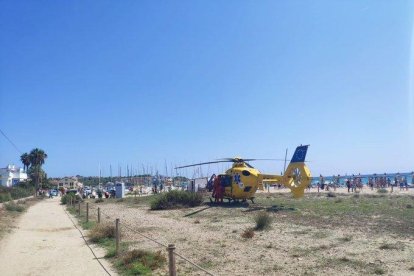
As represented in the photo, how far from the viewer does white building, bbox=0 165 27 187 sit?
94.3 m

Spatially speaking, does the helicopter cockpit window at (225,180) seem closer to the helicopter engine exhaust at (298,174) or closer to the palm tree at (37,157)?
the helicopter engine exhaust at (298,174)

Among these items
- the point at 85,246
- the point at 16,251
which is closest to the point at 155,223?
the point at 85,246

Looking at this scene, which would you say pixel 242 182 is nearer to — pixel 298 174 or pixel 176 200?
pixel 298 174

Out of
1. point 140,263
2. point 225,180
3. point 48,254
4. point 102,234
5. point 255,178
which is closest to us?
point 140,263

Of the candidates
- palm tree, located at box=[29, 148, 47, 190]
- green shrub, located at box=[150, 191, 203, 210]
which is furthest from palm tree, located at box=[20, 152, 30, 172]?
green shrub, located at box=[150, 191, 203, 210]

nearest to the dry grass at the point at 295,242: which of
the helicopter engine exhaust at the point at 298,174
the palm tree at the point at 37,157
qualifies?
the helicopter engine exhaust at the point at 298,174

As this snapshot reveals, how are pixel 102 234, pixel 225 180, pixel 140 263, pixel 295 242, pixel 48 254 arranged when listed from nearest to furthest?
pixel 140 263, pixel 295 242, pixel 48 254, pixel 102 234, pixel 225 180

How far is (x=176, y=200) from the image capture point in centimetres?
2970

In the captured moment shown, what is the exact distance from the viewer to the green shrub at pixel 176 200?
29.1 metres

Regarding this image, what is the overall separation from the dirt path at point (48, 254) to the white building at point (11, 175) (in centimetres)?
8386

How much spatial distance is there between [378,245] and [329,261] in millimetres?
2626

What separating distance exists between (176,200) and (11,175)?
82763 mm

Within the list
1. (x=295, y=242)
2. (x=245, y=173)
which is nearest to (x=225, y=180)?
(x=245, y=173)

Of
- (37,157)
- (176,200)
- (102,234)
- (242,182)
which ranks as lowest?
(102,234)
